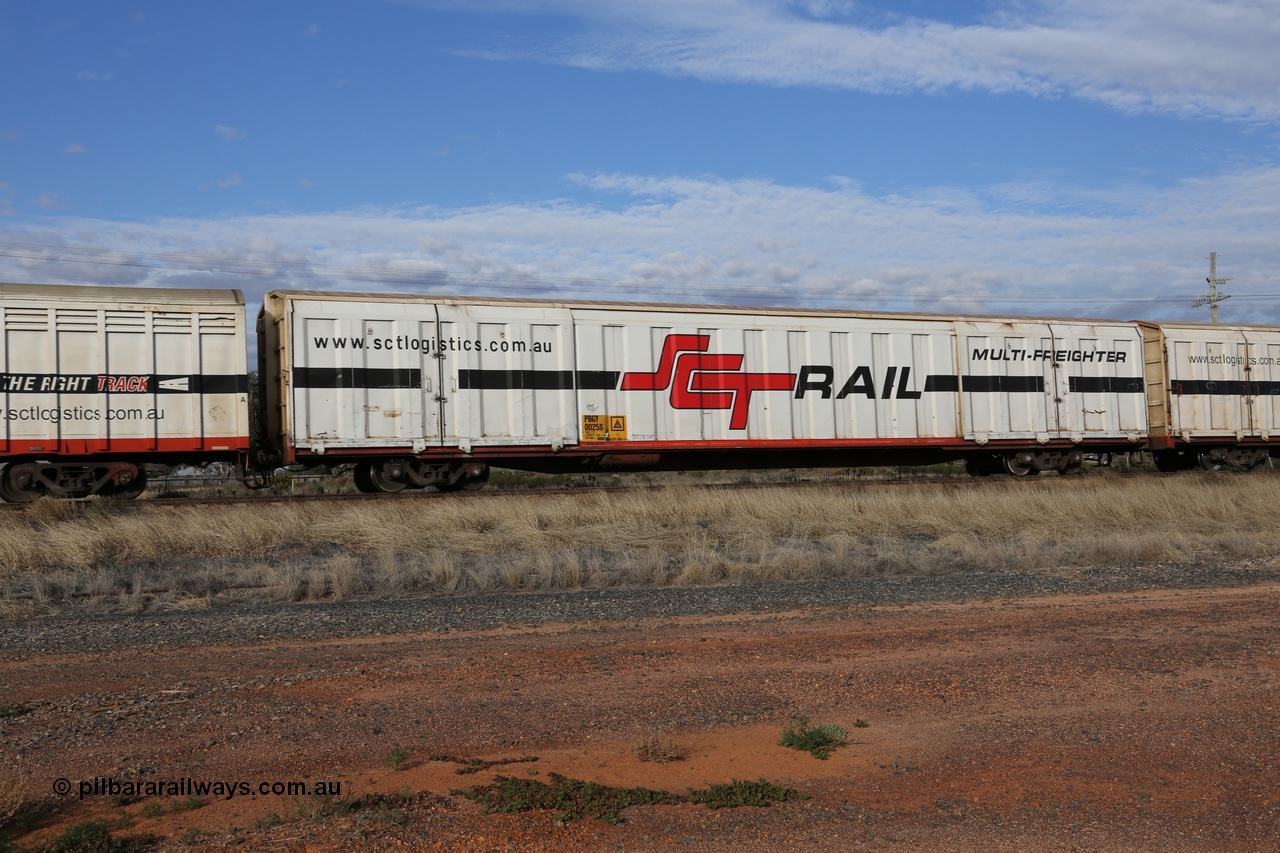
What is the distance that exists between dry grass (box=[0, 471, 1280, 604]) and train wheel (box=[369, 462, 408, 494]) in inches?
59.5

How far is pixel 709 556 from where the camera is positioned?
1000cm

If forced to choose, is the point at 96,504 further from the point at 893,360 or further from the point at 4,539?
the point at 893,360

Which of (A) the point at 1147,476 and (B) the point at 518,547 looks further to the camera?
(A) the point at 1147,476

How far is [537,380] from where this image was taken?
1565cm

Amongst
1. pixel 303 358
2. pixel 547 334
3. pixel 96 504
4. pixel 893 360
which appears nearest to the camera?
pixel 96 504

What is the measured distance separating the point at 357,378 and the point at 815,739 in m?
11.7

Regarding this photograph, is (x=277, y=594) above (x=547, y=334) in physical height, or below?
below

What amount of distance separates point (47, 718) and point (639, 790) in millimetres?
3112

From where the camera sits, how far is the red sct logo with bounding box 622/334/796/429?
1636 cm

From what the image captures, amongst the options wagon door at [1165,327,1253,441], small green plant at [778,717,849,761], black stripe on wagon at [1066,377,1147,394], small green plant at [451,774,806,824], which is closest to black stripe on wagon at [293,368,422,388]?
small green plant at [778,717,849,761]

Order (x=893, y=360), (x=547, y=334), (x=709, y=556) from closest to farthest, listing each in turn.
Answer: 1. (x=709, y=556)
2. (x=547, y=334)
3. (x=893, y=360)

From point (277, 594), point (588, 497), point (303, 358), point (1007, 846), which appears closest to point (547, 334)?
point (588, 497)

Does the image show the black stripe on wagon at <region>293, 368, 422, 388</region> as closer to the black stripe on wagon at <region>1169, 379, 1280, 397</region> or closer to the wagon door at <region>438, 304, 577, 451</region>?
the wagon door at <region>438, 304, 577, 451</region>

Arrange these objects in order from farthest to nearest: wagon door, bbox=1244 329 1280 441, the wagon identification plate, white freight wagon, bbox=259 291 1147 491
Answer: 1. wagon door, bbox=1244 329 1280 441
2. the wagon identification plate
3. white freight wagon, bbox=259 291 1147 491
